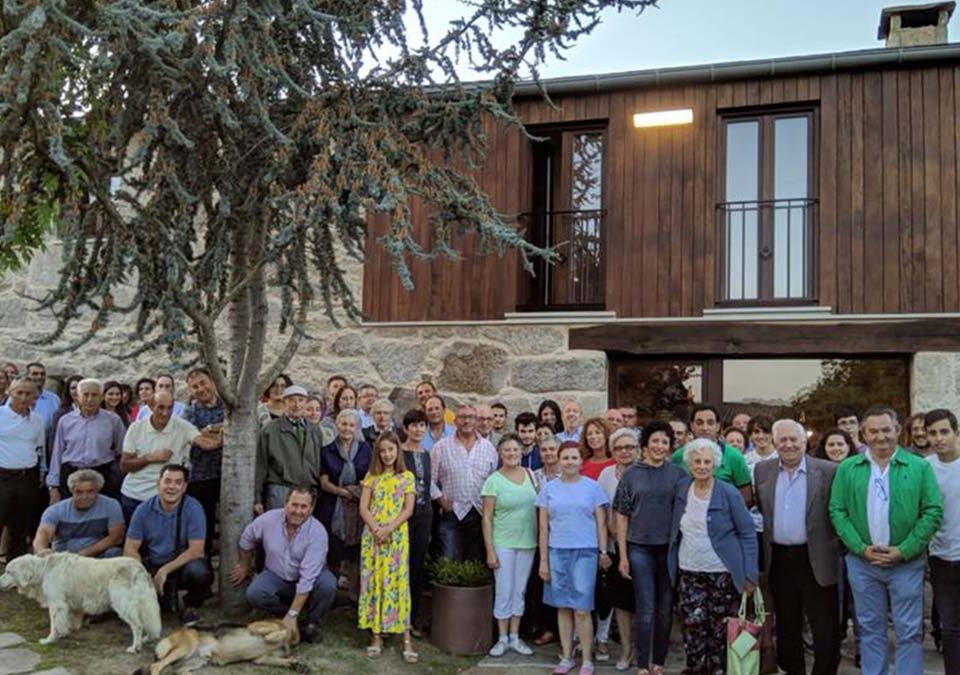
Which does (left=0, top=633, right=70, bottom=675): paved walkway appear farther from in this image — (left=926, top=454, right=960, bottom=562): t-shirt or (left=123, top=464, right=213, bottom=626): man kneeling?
(left=926, top=454, right=960, bottom=562): t-shirt

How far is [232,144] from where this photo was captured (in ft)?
17.7

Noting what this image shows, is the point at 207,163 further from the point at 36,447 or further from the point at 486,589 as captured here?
the point at 486,589

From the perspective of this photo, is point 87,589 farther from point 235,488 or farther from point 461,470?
point 461,470

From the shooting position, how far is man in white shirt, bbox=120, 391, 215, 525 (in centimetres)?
588

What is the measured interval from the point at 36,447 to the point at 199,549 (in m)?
2.27

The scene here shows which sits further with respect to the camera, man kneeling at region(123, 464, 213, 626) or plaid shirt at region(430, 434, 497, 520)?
plaid shirt at region(430, 434, 497, 520)

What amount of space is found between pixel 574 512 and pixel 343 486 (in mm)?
1653

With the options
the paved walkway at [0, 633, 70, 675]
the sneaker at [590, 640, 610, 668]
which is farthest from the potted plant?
the paved walkway at [0, 633, 70, 675]

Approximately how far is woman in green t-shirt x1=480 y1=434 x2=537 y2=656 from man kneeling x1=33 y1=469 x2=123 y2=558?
8.27 ft

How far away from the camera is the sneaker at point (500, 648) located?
5.38 metres

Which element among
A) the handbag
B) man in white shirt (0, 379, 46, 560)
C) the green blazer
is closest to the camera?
the green blazer

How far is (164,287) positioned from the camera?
5.05 meters

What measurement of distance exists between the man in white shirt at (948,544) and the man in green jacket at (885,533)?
12 centimetres

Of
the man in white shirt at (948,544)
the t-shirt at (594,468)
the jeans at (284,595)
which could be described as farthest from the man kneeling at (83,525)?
the man in white shirt at (948,544)
